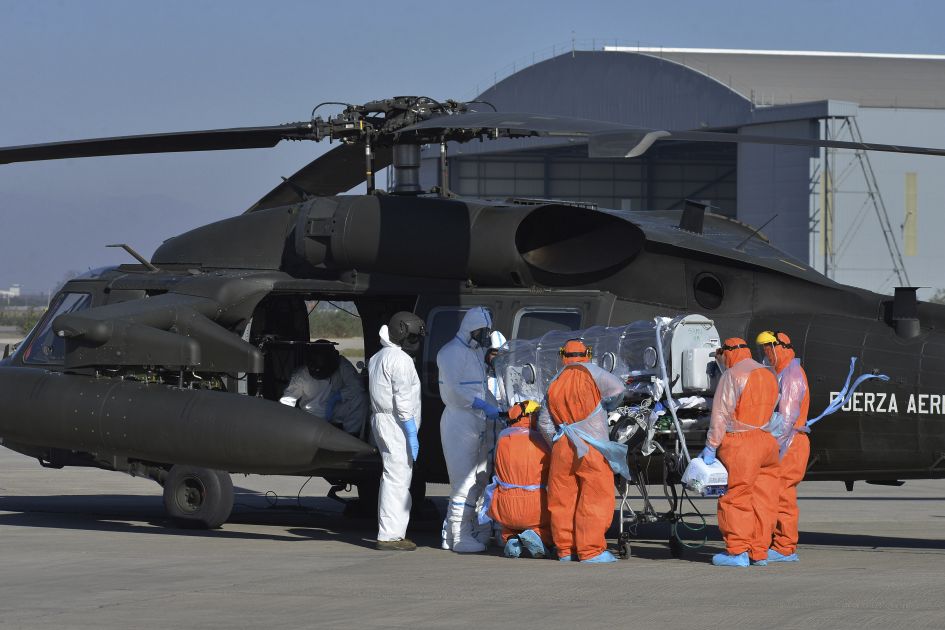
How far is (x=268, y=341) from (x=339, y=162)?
5.84ft

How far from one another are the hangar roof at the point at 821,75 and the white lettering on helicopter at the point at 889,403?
2848cm

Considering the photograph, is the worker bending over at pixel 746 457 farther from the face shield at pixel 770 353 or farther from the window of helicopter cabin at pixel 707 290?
the window of helicopter cabin at pixel 707 290

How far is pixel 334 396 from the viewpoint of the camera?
11930 mm

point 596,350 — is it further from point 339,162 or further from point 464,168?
point 464,168

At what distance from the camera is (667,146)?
4544 cm

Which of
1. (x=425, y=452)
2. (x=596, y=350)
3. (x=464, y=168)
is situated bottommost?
(x=425, y=452)

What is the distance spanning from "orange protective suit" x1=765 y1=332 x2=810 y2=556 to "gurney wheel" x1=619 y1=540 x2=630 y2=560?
1066 mm

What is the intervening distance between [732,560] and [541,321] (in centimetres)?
260

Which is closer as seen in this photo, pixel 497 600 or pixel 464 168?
pixel 497 600

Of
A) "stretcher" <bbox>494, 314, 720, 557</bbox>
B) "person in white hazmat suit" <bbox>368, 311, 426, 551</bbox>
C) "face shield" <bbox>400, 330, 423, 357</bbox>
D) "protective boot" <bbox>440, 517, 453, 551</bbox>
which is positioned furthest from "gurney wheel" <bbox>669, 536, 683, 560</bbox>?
"face shield" <bbox>400, 330, 423, 357</bbox>

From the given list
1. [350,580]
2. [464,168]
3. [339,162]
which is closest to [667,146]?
[464,168]

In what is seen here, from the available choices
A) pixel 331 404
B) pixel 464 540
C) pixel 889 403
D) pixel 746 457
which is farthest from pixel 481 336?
pixel 889 403

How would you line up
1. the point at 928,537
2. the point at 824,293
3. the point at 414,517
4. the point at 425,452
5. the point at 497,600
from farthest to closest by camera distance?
the point at 414,517
the point at 928,537
the point at 425,452
the point at 824,293
the point at 497,600

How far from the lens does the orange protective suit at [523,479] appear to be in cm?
999
